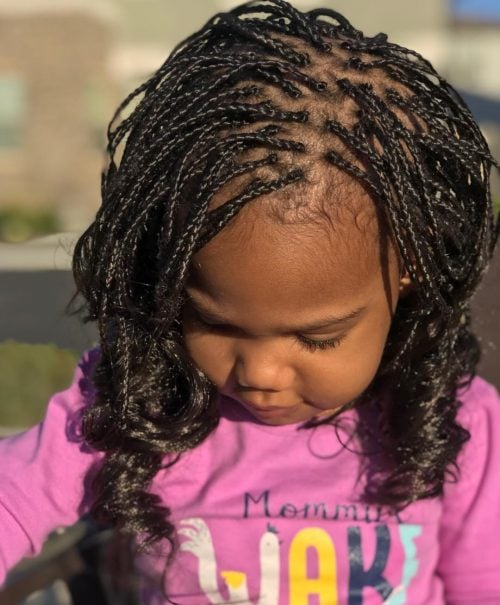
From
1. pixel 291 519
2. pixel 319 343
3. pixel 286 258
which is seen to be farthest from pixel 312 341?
pixel 291 519

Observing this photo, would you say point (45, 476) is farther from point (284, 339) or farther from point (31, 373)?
point (284, 339)

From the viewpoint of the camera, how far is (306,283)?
105cm

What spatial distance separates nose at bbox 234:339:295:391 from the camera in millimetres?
1107

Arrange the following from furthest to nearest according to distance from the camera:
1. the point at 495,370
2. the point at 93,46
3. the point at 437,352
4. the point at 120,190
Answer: the point at 93,46
the point at 495,370
the point at 437,352
the point at 120,190

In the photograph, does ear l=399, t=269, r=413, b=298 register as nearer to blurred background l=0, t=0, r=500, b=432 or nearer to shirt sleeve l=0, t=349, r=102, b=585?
shirt sleeve l=0, t=349, r=102, b=585

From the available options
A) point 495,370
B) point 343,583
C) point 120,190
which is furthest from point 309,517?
point 120,190

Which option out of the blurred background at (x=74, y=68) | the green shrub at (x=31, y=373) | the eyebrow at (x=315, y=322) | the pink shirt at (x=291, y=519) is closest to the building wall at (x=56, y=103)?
the blurred background at (x=74, y=68)

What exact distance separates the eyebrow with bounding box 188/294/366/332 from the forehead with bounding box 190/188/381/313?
0.07ft

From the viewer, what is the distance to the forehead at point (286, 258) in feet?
3.39

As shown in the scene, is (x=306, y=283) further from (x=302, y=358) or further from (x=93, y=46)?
(x=93, y=46)

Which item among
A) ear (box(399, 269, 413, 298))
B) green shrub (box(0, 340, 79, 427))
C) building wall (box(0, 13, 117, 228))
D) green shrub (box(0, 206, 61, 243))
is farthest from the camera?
building wall (box(0, 13, 117, 228))

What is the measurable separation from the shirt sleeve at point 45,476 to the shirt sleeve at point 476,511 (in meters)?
0.55

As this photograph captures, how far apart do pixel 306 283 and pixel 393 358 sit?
0.35 metres

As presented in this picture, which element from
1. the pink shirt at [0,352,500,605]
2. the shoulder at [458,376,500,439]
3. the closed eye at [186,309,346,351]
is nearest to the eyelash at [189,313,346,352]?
the closed eye at [186,309,346,351]
